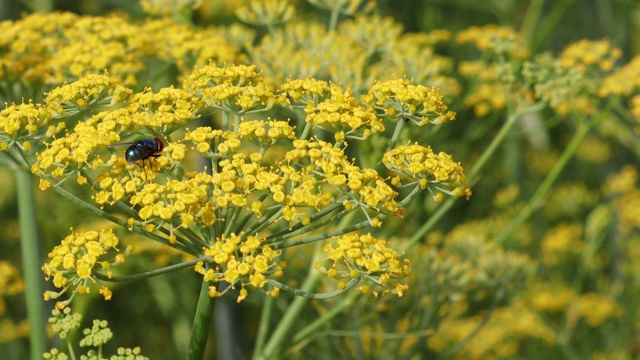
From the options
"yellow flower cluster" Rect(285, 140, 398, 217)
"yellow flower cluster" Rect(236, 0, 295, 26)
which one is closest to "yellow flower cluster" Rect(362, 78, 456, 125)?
"yellow flower cluster" Rect(285, 140, 398, 217)

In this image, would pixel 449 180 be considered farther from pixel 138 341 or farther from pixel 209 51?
pixel 138 341

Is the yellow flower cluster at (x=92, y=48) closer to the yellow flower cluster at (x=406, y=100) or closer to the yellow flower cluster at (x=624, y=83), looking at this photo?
the yellow flower cluster at (x=406, y=100)

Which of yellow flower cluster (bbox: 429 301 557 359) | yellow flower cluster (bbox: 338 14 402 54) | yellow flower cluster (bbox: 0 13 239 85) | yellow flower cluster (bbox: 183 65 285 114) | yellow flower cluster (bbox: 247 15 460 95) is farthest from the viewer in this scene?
yellow flower cluster (bbox: 429 301 557 359)

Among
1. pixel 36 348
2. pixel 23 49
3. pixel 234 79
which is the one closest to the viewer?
pixel 234 79

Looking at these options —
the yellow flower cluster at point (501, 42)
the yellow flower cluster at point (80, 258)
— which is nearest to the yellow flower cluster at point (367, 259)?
the yellow flower cluster at point (80, 258)

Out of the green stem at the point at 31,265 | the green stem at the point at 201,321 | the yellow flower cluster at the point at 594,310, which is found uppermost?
the green stem at the point at 201,321

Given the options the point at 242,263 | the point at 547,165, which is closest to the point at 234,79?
the point at 242,263

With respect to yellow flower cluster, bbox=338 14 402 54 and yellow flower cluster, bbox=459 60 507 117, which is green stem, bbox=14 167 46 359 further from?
yellow flower cluster, bbox=459 60 507 117
